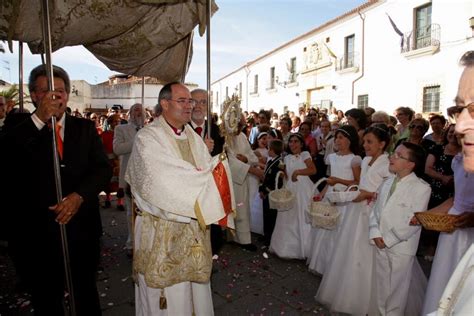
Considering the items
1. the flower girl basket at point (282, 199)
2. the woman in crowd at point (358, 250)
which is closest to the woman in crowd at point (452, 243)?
the woman in crowd at point (358, 250)

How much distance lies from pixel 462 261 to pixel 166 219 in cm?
192

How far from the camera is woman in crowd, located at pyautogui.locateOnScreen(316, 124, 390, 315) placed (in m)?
3.39

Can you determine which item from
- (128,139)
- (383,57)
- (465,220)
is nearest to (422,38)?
(383,57)

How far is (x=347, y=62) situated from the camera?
21578mm

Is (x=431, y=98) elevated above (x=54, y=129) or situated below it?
Result: above

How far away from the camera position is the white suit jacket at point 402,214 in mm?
2965

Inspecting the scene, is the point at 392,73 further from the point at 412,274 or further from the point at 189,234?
the point at 189,234

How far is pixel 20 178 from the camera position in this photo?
8.12 feet

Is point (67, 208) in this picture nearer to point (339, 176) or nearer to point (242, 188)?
point (339, 176)

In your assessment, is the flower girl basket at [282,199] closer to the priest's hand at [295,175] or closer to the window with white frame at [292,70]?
the priest's hand at [295,175]

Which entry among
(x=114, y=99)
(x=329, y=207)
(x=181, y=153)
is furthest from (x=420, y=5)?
(x=114, y=99)

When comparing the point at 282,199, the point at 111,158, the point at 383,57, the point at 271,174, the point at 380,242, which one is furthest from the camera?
the point at 383,57

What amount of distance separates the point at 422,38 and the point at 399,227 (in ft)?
54.7

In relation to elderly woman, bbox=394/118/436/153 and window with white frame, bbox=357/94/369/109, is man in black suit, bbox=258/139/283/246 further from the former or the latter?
window with white frame, bbox=357/94/369/109
